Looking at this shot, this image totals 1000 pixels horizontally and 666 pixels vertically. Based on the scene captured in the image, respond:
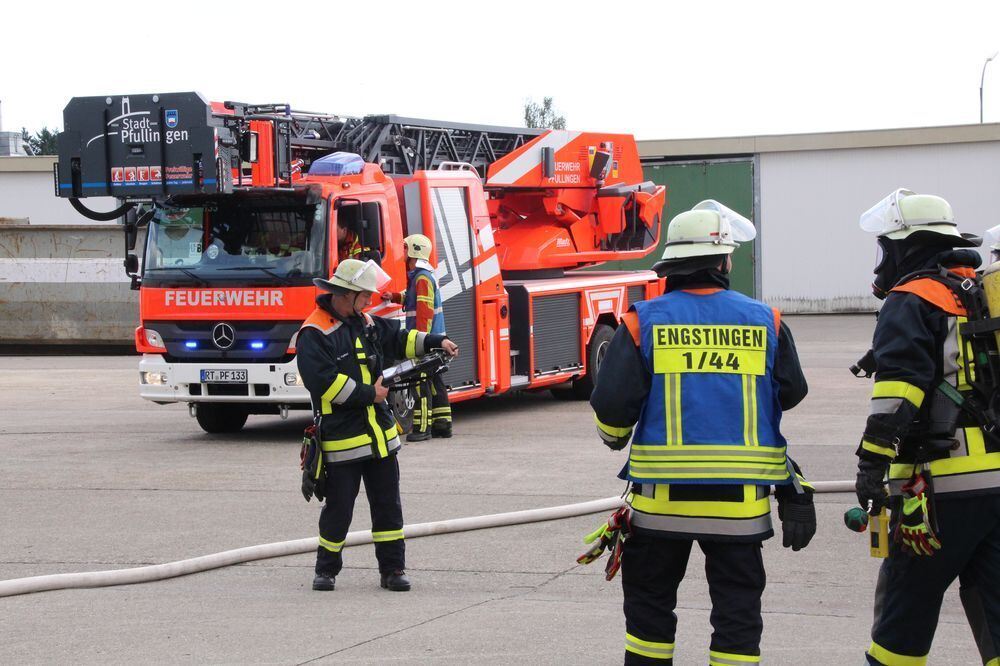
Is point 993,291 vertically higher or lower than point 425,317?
higher

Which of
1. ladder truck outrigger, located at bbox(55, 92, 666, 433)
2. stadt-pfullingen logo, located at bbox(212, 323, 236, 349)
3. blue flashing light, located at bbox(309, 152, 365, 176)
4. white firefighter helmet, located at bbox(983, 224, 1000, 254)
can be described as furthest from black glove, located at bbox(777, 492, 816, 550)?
blue flashing light, located at bbox(309, 152, 365, 176)

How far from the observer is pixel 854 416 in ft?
44.8

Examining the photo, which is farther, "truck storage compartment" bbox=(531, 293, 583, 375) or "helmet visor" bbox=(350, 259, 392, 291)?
"truck storage compartment" bbox=(531, 293, 583, 375)

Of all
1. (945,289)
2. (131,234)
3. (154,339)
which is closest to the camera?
(945,289)

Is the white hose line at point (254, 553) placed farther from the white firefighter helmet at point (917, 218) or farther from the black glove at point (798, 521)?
the white firefighter helmet at point (917, 218)

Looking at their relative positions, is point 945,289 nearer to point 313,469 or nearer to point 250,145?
point 313,469

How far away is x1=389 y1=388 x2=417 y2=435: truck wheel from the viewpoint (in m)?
12.7

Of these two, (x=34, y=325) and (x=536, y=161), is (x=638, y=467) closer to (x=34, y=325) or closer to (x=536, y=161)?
(x=536, y=161)

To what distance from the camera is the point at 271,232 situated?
12398mm

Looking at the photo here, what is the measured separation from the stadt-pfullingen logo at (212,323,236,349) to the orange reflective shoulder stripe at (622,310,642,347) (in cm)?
822

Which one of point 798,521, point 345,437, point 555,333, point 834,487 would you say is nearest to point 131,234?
point 555,333

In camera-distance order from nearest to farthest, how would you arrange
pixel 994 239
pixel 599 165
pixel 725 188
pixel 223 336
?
pixel 994 239
pixel 223 336
pixel 599 165
pixel 725 188

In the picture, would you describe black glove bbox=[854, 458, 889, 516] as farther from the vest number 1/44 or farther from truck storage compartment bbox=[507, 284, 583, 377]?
truck storage compartment bbox=[507, 284, 583, 377]

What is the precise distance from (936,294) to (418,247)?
835cm
